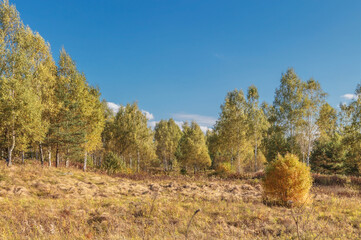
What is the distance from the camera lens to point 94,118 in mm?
21266

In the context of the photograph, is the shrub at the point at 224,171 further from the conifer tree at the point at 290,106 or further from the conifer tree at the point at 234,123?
the conifer tree at the point at 290,106

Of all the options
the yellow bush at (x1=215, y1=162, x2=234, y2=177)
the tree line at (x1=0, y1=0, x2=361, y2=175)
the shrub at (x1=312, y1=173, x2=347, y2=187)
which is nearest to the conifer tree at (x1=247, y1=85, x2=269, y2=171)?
the tree line at (x1=0, y1=0, x2=361, y2=175)

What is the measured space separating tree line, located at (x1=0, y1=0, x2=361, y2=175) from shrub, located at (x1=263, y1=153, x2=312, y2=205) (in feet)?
53.2

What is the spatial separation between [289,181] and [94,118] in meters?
18.5

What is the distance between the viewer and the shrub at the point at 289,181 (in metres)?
9.57

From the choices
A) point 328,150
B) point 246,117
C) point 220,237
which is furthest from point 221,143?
point 220,237

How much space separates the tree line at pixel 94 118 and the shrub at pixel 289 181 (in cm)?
1622

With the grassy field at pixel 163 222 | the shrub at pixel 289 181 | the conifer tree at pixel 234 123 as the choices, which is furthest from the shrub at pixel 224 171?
the grassy field at pixel 163 222

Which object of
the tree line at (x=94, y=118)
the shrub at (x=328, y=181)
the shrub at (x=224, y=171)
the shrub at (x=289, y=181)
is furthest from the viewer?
the shrub at (x=224, y=171)

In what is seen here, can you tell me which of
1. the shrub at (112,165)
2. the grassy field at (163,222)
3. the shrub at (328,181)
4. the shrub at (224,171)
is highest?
the shrub at (112,165)

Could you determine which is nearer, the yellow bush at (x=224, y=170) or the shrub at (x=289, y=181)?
the shrub at (x=289, y=181)

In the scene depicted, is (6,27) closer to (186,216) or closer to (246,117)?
(186,216)

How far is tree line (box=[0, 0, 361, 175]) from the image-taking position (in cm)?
1627

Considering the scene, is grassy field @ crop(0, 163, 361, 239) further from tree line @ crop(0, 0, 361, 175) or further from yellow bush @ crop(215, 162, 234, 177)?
yellow bush @ crop(215, 162, 234, 177)
